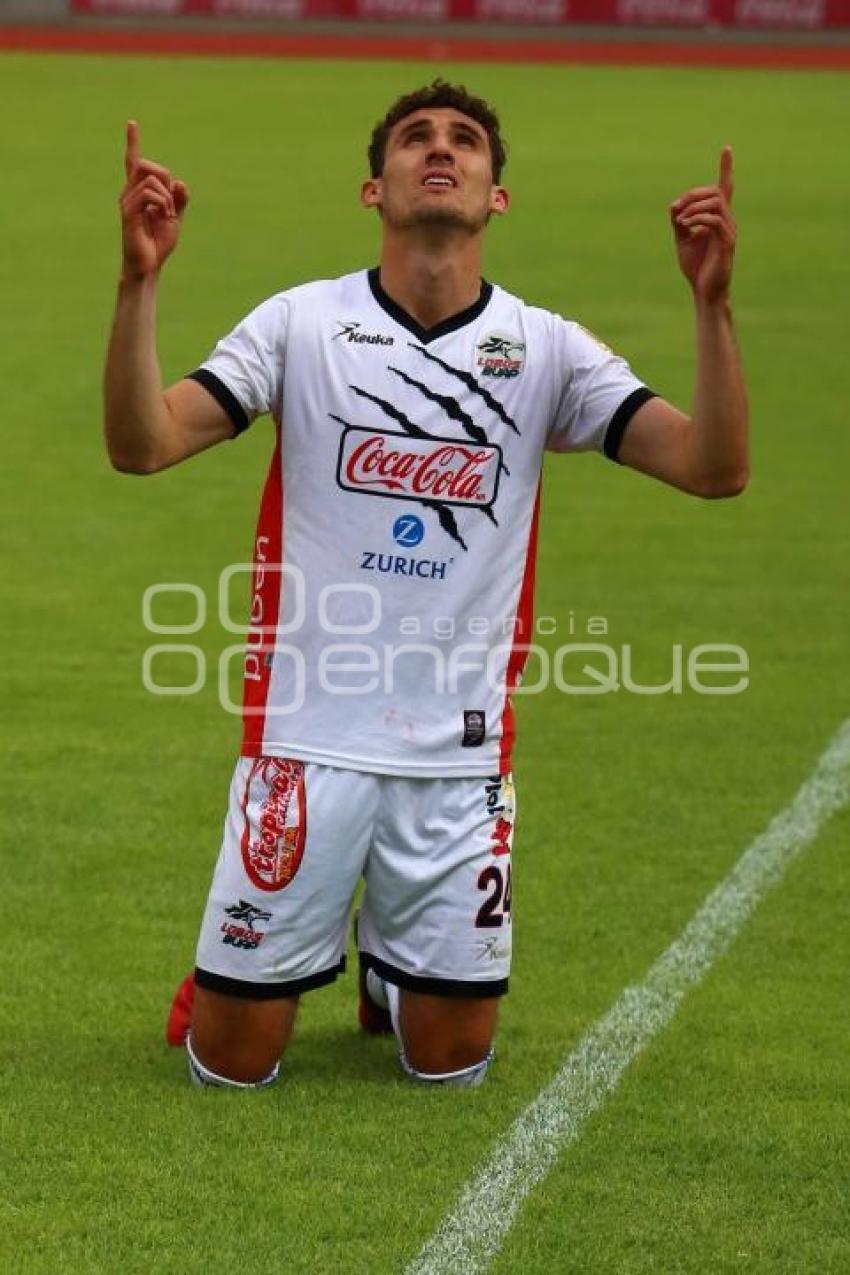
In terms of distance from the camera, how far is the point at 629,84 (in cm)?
3234

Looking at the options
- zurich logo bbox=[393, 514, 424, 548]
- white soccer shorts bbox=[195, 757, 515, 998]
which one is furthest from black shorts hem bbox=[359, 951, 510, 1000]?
zurich logo bbox=[393, 514, 424, 548]

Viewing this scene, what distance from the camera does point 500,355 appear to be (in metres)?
5.63

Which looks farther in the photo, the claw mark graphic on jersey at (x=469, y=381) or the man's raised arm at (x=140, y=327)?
the claw mark graphic on jersey at (x=469, y=381)

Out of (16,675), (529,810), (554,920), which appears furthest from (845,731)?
(16,675)

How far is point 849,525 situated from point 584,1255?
7513mm

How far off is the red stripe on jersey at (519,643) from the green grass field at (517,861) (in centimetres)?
75

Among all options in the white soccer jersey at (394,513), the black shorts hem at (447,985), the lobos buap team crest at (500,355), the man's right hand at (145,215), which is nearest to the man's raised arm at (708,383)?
the white soccer jersey at (394,513)

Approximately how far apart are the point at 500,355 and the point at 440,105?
1.89ft

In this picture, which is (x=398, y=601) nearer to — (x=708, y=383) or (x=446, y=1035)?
(x=708, y=383)

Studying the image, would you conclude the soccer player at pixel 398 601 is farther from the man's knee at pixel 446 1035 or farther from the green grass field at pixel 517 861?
the green grass field at pixel 517 861

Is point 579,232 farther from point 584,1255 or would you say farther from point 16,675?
point 584,1255

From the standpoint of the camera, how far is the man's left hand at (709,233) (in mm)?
5086

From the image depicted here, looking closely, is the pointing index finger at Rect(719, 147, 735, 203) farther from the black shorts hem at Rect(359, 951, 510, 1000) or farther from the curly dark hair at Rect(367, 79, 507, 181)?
the black shorts hem at Rect(359, 951, 510, 1000)

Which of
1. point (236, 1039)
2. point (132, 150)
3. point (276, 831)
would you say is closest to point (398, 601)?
point (276, 831)
